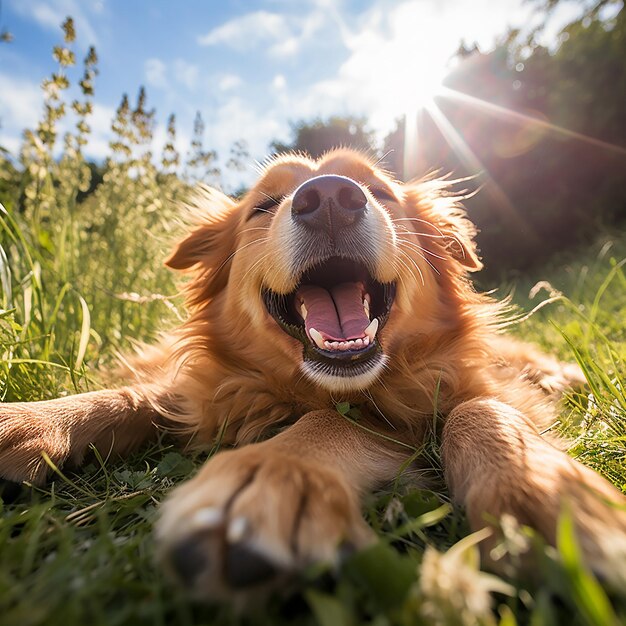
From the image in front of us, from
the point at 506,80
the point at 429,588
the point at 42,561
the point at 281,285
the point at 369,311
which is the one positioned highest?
the point at 506,80

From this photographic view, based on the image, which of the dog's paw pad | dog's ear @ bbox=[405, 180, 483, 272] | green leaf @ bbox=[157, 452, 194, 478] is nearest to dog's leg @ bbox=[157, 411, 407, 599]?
the dog's paw pad

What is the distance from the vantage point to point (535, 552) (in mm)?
829

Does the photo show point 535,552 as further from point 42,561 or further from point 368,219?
point 368,219

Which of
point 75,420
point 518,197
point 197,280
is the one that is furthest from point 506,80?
point 75,420

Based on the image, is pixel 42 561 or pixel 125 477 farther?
pixel 125 477

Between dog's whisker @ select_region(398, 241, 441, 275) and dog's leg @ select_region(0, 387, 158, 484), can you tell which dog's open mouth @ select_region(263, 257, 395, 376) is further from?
dog's leg @ select_region(0, 387, 158, 484)

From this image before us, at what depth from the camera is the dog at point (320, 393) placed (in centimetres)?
83

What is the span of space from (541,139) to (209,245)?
385 inches

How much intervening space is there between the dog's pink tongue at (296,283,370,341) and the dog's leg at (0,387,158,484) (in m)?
0.80

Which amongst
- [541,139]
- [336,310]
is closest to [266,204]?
[336,310]

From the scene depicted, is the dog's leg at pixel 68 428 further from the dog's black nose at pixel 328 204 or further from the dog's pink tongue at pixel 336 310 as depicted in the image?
the dog's black nose at pixel 328 204

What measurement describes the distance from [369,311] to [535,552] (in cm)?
143

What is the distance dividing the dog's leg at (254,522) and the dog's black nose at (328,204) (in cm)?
113

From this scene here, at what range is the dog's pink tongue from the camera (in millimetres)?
1974
